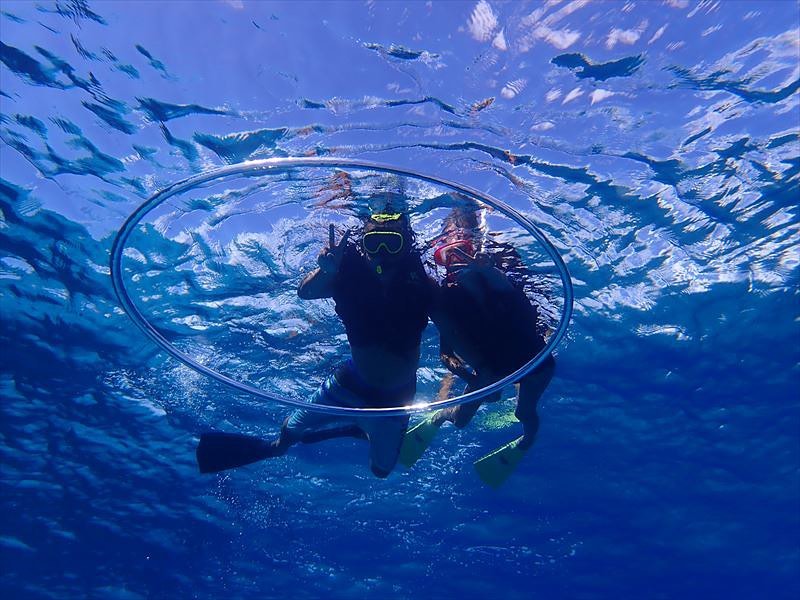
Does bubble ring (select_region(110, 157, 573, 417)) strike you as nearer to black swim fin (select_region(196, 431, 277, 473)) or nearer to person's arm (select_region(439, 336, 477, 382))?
person's arm (select_region(439, 336, 477, 382))

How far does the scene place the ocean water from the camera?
7.53 m

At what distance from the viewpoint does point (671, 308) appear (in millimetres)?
13398

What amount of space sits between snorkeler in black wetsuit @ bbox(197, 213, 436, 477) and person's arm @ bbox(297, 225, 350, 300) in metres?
0.01

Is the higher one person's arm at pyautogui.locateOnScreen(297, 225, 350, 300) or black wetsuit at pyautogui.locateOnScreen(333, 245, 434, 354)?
person's arm at pyautogui.locateOnScreen(297, 225, 350, 300)

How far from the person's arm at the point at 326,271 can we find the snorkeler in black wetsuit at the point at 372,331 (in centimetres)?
1

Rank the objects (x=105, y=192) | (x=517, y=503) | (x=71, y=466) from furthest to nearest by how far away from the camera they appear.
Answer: (x=517, y=503) → (x=71, y=466) → (x=105, y=192)

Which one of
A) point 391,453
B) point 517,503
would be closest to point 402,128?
point 391,453

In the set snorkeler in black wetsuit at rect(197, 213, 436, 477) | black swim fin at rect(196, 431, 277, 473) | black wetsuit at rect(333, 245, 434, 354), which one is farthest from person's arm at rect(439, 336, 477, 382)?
black swim fin at rect(196, 431, 277, 473)

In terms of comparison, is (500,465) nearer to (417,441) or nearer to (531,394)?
(417,441)

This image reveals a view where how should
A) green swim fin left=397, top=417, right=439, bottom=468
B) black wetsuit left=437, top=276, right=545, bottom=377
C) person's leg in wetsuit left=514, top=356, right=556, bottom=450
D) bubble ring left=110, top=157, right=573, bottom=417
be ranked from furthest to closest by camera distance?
green swim fin left=397, top=417, right=439, bottom=468, person's leg in wetsuit left=514, top=356, right=556, bottom=450, black wetsuit left=437, top=276, right=545, bottom=377, bubble ring left=110, top=157, right=573, bottom=417

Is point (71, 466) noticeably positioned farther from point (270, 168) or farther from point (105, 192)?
point (270, 168)

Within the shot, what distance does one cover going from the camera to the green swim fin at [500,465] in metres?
9.55

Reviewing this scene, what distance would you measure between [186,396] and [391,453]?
35.0 feet

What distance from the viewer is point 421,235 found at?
28.1 ft
